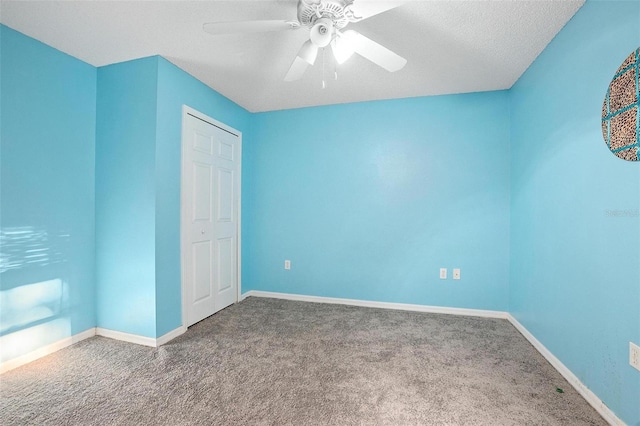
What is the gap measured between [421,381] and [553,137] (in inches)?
74.2

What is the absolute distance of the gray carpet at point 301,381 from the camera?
1425 mm

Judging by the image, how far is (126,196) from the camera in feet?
7.33

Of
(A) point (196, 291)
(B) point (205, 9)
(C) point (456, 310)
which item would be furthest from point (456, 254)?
(B) point (205, 9)

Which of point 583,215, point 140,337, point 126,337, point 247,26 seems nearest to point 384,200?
point 583,215

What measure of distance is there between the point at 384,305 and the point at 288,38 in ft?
8.82

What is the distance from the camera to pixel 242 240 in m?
3.31

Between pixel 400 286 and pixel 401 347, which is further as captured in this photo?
pixel 400 286

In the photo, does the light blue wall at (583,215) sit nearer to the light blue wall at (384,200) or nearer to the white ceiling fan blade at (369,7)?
the light blue wall at (384,200)

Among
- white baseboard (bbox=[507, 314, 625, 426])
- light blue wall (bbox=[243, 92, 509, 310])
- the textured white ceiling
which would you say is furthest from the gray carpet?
the textured white ceiling

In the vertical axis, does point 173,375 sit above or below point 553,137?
below

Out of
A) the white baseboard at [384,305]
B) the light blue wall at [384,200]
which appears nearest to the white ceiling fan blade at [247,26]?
the light blue wall at [384,200]

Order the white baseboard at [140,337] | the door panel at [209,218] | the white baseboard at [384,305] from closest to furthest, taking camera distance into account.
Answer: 1. the white baseboard at [140,337]
2. the door panel at [209,218]
3. the white baseboard at [384,305]

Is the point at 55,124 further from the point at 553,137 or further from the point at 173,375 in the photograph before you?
the point at 553,137

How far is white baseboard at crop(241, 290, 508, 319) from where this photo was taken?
280 centimetres
